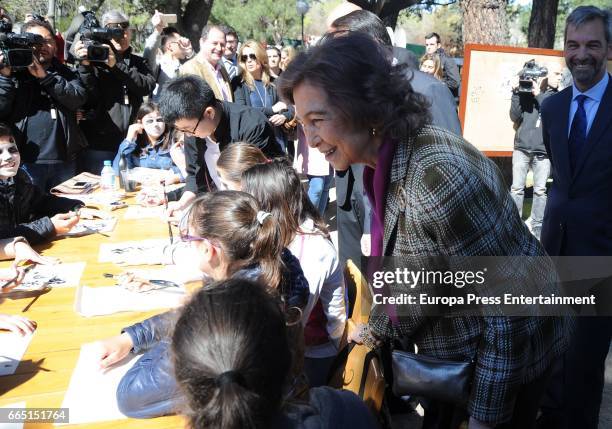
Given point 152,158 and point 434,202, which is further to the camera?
point 152,158

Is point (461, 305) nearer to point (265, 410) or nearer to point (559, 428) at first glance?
point (265, 410)

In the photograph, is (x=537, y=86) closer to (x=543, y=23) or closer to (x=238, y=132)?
(x=543, y=23)

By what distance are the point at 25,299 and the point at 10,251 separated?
0.49 metres

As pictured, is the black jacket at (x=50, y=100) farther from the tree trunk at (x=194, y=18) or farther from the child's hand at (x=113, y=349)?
the tree trunk at (x=194, y=18)

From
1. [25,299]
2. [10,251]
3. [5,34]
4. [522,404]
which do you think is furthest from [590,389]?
[5,34]

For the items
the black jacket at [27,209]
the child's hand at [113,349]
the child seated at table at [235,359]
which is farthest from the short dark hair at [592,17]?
the black jacket at [27,209]

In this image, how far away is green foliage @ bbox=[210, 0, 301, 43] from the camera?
31250mm

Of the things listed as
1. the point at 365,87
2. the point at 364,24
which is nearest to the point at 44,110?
the point at 364,24

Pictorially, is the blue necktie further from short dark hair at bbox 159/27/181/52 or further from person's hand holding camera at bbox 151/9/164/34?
short dark hair at bbox 159/27/181/52

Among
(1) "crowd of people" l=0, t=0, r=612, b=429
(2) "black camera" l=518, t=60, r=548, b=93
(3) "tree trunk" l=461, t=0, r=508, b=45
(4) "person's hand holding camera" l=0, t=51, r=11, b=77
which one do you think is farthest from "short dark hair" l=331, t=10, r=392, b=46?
(3) "tree trunk" l=461, t=0, r=508, b=45

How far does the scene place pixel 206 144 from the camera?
115 inches

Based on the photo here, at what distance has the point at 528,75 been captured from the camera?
4.86m

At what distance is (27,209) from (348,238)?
1.76 meters

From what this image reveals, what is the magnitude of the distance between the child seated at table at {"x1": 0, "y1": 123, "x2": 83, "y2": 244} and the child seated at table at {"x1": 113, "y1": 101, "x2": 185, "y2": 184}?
111cm
